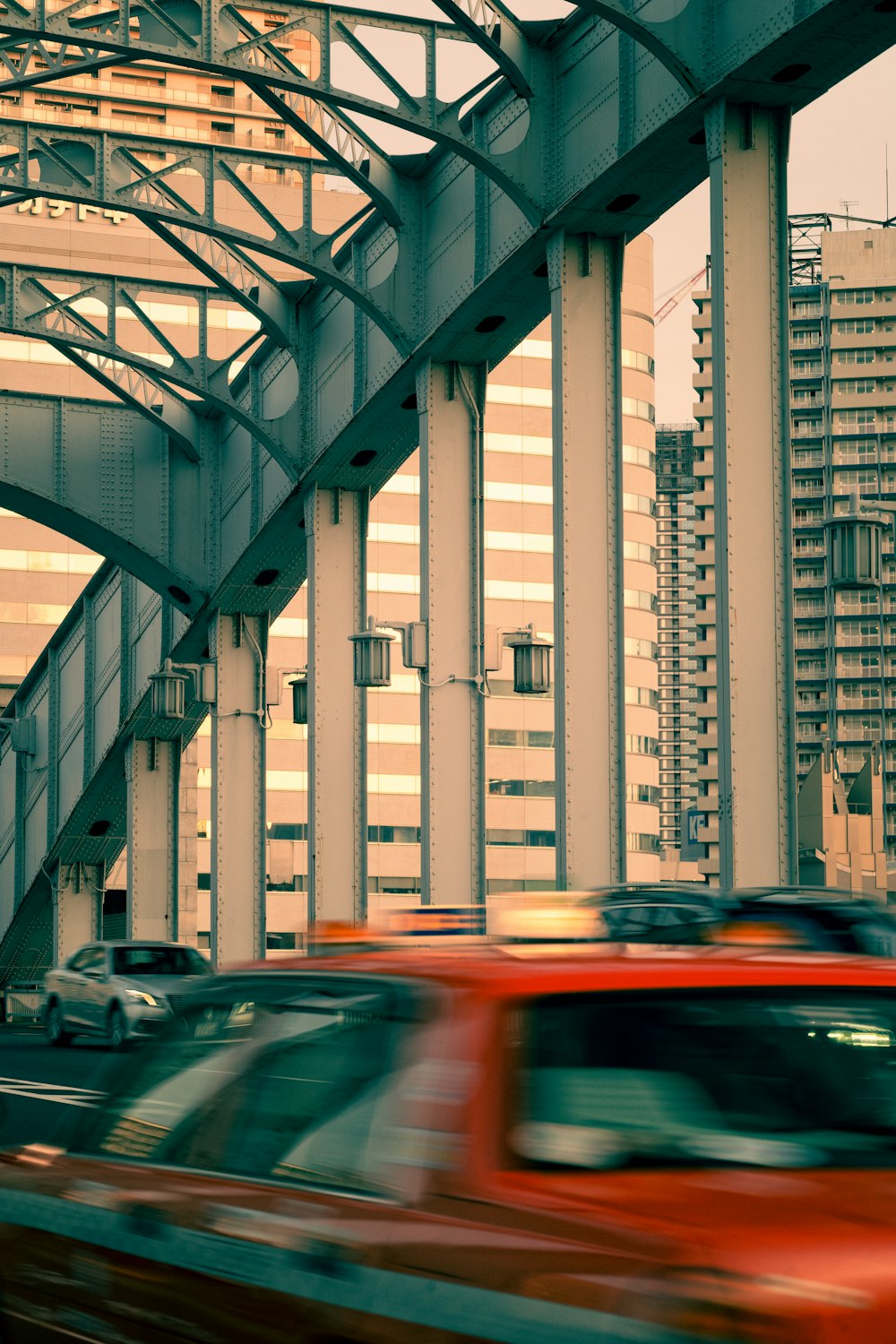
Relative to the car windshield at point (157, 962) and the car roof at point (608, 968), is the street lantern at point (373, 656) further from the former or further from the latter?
the car roof at point (608, 968)

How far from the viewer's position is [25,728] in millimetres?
44469

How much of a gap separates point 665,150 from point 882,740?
12422 cm

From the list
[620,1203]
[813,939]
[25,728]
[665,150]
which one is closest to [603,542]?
[665,150]

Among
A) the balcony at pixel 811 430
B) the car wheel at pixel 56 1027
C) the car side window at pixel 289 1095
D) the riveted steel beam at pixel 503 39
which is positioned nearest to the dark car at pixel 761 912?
the car side window at pixel 289 1095

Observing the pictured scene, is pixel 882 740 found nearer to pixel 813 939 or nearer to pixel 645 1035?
pixel 813 939

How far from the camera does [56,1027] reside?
25.2 meters

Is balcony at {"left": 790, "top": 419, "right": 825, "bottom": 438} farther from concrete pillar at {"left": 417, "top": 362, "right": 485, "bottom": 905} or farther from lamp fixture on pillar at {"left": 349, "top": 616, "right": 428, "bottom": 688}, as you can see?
concrete pillar at {"left": 417, "top": 362, "right": 485, "bottom": 905}

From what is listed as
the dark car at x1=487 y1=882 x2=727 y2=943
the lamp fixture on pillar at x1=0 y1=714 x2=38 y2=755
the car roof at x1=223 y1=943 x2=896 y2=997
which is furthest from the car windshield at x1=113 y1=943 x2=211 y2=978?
the lamp fixture on pillar at x1=0 y1=714 x2=38 y2=755

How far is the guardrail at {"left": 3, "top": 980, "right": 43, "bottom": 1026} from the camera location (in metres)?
42.6

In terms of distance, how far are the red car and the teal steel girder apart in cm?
1196

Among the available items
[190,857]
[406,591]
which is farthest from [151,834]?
[190,857]

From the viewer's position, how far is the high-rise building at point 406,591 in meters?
79.6

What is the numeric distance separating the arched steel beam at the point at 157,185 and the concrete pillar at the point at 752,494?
23.4 ft

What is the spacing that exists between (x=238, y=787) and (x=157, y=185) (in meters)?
10.5
